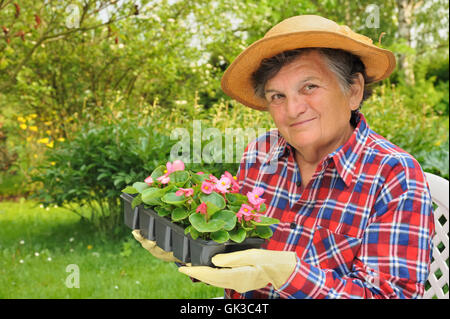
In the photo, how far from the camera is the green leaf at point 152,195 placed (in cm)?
123

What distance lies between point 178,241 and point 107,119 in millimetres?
2962

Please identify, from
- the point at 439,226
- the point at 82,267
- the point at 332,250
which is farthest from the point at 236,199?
the point at 82,267

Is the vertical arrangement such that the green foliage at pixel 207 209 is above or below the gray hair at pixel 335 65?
below

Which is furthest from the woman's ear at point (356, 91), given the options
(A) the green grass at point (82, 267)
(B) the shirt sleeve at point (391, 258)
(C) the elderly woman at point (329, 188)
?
(A) the green grass at point (82, 267)

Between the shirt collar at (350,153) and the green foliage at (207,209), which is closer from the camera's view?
the green foliage at (207,209)

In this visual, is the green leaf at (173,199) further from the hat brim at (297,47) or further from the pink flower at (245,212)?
the hat brim at (297,47)

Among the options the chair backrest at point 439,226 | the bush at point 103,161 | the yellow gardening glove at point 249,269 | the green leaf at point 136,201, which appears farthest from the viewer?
the bush at point 103,161

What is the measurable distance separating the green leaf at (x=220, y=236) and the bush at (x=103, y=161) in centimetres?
219

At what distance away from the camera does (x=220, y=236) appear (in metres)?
1.08

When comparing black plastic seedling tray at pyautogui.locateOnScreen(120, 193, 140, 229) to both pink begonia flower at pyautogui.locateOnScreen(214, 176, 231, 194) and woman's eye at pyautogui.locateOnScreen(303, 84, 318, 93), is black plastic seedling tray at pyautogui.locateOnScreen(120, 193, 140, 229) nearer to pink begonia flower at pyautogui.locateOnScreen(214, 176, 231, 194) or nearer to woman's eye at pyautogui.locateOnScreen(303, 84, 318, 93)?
pink begonia flower at pyautogui.locateOnScreen(214, 176, 231, 194)

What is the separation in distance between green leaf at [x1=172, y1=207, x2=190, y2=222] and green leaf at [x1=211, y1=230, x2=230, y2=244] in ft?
0.36
